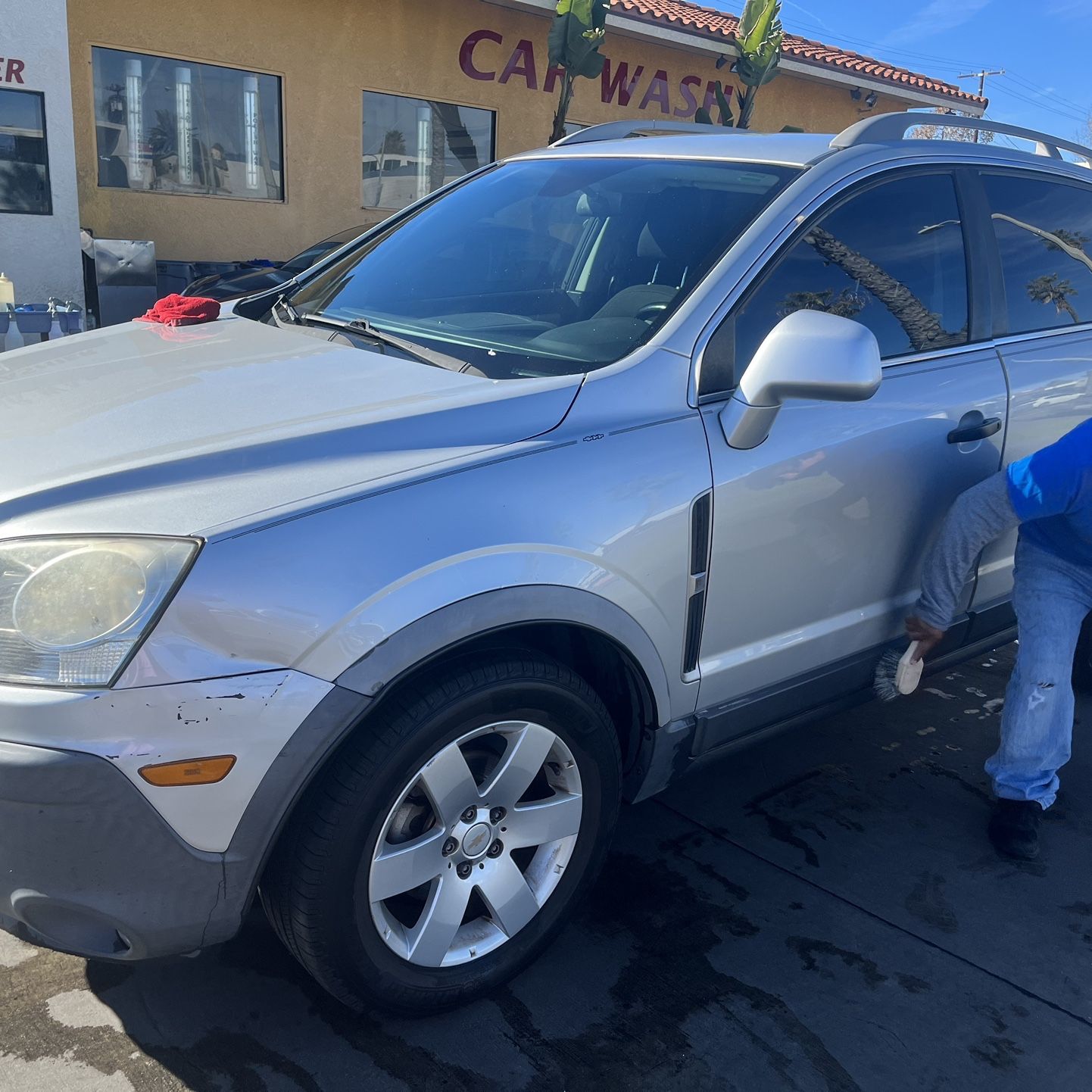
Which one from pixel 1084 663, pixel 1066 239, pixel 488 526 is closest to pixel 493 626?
pixel 488 526

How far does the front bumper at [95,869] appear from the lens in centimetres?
162

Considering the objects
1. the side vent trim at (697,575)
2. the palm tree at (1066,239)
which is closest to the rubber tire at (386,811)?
the side vent trim at (697,575)

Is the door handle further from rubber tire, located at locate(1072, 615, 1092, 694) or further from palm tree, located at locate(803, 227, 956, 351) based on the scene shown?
rubber tire, located at locate(1072, 615, 1092, 694)

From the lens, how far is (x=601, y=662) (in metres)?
Answer: 2.32

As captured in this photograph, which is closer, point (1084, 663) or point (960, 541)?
point (960, 541)

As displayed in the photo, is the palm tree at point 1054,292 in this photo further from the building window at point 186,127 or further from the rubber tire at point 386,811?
the building window at point 186,127

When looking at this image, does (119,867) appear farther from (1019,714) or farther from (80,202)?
(80,202)

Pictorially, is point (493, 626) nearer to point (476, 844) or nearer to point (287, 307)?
point (476, 844)

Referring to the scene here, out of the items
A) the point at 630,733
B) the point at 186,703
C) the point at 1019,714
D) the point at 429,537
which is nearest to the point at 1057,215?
the point at 1019,714

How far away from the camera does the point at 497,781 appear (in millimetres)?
2088

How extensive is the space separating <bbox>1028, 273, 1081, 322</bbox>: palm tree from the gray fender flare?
1895mm

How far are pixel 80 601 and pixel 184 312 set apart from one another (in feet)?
5.22

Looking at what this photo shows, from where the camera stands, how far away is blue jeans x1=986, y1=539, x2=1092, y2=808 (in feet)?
9.65

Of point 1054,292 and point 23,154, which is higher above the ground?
point 23,154
